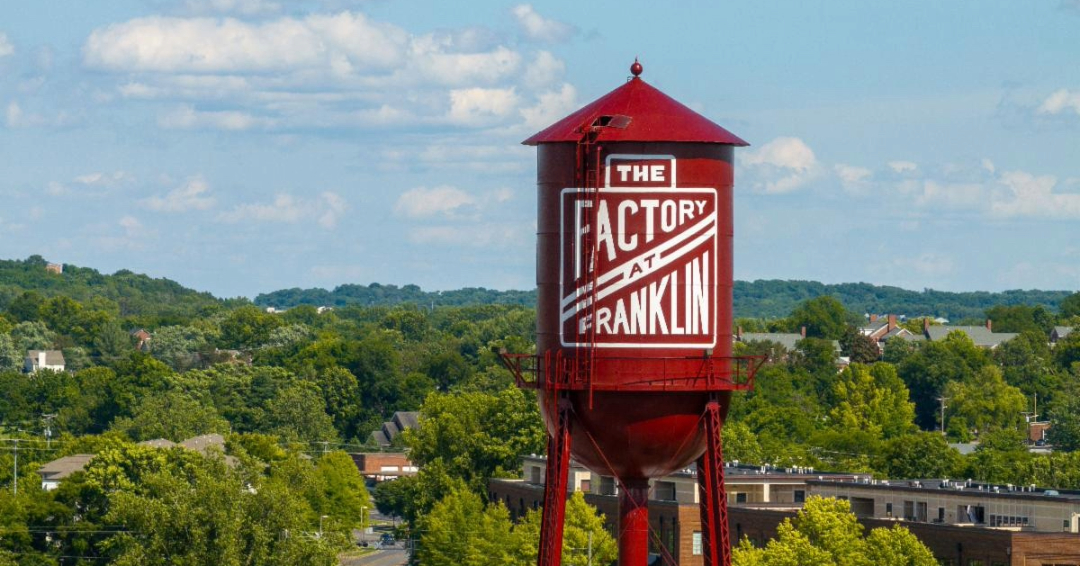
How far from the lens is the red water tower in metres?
48.5

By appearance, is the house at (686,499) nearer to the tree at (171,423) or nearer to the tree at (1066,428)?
the tree at (1066,428)

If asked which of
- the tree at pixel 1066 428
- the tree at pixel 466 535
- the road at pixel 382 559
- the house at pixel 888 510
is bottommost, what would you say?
the road at pixel 382 559

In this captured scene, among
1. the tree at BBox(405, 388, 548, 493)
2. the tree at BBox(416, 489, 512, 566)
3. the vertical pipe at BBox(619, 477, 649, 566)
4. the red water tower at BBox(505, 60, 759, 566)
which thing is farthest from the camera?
the tree at BBox(405, 388, 548, 493)

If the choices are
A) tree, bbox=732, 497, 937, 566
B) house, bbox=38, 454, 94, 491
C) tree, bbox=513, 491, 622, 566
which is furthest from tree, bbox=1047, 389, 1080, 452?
tree, bbox=732, 497, 937, 566

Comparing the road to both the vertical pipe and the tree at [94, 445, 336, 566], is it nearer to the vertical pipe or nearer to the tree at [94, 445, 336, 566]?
the tree at [94, 445, 336, 566]

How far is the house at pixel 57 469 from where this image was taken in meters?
143

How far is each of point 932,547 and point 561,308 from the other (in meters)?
51.5

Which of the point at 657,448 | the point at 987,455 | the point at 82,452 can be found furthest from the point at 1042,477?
the point at 657,448

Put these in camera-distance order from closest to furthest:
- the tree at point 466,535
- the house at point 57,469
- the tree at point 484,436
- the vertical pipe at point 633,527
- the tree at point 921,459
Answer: the vertical pipe at point 633,527 → the tree at point 466,535 → the tree at point 484,436 → the tree at point 921,459 → the house at point 57,469

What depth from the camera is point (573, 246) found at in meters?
48.9

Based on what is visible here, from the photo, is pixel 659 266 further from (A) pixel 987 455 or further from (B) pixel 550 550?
(A) pixel 987 455

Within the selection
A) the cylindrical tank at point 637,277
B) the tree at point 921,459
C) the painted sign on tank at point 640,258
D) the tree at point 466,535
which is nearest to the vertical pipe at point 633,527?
the cylindrical tank at point 637,277

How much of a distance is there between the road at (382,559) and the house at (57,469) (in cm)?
1759

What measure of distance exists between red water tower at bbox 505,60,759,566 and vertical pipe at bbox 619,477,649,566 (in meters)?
1.43
